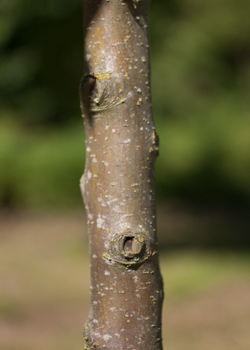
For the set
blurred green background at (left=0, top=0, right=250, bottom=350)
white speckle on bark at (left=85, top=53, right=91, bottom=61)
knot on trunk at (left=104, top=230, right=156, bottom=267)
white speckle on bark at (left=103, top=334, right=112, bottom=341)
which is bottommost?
white speckle on bark at (left=103, top=334, right=112, bottom=341)

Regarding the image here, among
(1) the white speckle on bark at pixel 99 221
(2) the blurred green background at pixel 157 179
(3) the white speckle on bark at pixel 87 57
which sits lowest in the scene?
(1) the white speckle on bark at pixel 99 221

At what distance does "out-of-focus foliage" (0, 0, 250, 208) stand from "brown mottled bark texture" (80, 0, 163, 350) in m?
3.63

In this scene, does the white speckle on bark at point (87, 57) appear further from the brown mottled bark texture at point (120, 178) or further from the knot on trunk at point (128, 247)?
the knot on trunk at point (128, 247)

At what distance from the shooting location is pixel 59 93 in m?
7.98

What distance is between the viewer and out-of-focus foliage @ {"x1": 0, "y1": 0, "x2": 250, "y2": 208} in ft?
23.0

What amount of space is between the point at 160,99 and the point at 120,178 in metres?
10.6

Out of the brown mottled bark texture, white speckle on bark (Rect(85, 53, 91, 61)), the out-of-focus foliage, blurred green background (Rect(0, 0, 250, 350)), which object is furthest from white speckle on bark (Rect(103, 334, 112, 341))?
the out-of-focus foliage

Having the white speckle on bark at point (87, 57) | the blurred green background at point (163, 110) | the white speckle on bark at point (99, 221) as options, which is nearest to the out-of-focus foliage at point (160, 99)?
the blurred green background at point (163, 110)

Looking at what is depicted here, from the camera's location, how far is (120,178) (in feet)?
6.11

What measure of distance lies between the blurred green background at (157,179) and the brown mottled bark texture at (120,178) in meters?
2.88

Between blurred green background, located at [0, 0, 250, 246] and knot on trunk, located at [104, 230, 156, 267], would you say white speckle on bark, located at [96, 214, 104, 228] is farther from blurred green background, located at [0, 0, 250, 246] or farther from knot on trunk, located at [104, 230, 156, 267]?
A: blurred green background, located at [0, 0, 250, 246]

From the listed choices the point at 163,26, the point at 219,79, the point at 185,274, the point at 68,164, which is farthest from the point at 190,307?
the point at 219,79

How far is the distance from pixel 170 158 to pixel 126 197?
9642 millimetres

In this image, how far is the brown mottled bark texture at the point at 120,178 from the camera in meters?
1.86
